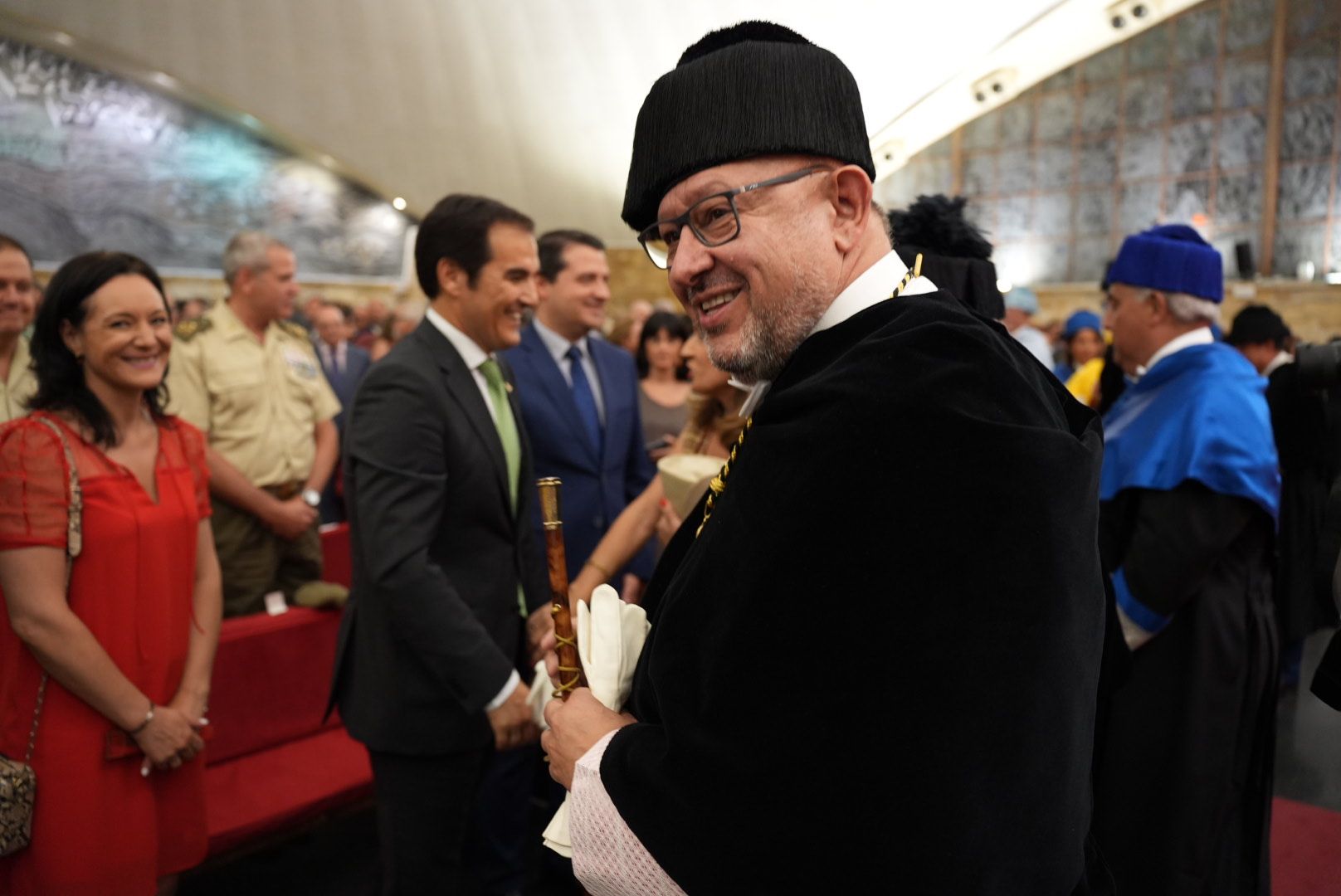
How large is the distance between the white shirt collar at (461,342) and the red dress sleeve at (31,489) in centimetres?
88

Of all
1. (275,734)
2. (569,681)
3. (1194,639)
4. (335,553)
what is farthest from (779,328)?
(335,553)

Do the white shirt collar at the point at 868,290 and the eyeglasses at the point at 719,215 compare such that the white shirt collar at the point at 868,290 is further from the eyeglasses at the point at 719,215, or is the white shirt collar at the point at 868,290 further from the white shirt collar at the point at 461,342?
the white shirt collar at the point at 461,342

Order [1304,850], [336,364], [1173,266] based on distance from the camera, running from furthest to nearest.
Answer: [336,364]
[1304,850]
[1173,266]

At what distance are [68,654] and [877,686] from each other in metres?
1.81

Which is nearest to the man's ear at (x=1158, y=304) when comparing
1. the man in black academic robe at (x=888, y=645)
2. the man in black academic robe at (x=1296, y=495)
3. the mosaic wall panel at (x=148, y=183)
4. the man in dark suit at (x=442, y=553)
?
the man in black academic robe at (x=1296, y=495)

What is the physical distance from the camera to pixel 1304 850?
10.1 feet

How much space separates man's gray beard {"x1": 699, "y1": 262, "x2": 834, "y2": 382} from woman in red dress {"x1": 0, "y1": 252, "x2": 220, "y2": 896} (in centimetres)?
156

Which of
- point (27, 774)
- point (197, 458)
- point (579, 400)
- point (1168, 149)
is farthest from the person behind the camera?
point (1168, 149)

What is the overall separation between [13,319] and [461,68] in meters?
10.6

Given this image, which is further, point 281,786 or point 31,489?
point 281,786

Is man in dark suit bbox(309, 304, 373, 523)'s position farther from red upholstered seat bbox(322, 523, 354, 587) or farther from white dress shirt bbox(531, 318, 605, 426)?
white dress shirt bbox(531, 318, 605, 426)

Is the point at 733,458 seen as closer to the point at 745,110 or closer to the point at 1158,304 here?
the point at 745,110

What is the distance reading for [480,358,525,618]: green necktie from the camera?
2.48 metres

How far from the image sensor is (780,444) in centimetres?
104
